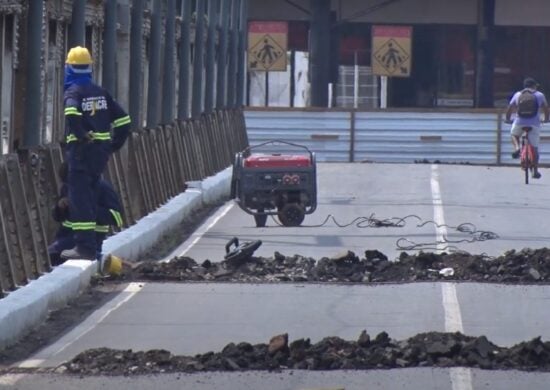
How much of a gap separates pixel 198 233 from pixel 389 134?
18.3 m

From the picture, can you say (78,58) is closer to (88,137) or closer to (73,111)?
(73,111)

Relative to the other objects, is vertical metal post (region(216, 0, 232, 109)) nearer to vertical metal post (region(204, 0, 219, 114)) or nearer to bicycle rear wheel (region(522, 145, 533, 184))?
vertical metal post (region(204, 0, 219, 114))

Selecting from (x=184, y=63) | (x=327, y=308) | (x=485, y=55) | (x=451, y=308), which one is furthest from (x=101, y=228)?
(x=485, y=55)

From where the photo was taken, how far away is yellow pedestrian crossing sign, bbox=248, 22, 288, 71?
42.1 m

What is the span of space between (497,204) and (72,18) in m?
10.5

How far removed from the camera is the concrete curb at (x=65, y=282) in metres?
12.1

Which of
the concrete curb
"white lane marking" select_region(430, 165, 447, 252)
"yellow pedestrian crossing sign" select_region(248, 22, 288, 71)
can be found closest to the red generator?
Answer: the concrete curb

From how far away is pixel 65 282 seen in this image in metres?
14.0

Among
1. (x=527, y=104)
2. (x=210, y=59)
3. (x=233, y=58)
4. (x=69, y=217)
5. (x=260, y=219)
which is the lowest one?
(x=260, y=219)

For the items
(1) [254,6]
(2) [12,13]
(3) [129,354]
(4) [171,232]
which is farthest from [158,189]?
(1) [254,6]

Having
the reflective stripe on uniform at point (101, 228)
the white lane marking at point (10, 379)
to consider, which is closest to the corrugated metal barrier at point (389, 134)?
the reflective stripe on uniform at point (101, 228)

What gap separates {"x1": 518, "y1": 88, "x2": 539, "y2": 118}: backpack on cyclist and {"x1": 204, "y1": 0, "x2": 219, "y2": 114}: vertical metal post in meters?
6.01

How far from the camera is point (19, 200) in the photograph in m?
14.5

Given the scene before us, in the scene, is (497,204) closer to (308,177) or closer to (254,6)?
(308,177)
